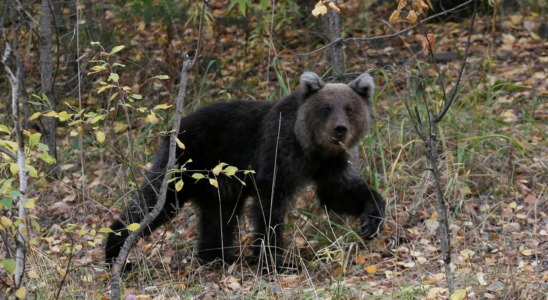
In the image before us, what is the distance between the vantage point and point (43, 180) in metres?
8.41

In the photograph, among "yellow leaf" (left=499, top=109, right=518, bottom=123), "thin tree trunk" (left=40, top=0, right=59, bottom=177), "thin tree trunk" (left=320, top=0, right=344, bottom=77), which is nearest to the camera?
"thin tree trunk" (left=320, top=0, right=344, bottom=77)

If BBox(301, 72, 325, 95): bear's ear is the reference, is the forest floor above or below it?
below

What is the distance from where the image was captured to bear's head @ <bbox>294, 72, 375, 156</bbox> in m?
→ 5.93

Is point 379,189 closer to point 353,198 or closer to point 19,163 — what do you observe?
point 353,198

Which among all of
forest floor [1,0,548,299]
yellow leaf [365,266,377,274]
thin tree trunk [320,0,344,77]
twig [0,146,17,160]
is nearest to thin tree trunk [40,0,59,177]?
forest floor [1,0,548,299]

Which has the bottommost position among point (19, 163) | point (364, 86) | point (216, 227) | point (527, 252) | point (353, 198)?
point (216, 227)

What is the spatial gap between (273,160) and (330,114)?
2.12 feet

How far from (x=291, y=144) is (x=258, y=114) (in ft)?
1.85

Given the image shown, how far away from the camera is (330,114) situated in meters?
5.99

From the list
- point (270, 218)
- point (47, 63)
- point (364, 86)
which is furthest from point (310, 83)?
point (47, 63)

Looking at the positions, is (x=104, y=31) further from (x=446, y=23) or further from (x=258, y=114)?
(x=446, y=23)

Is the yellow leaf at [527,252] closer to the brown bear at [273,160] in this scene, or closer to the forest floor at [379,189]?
the forest floor at [379,189]

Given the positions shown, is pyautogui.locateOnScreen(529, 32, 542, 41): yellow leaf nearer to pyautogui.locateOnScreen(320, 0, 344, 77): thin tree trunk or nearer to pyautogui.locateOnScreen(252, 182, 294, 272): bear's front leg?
pyautogui.locateOnScreen(320, 0, 344, 77): thin tree trunk

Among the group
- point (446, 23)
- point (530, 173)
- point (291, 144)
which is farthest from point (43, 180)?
point (446, 23)
